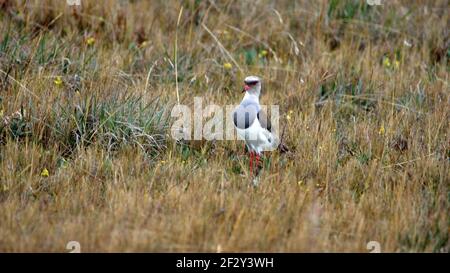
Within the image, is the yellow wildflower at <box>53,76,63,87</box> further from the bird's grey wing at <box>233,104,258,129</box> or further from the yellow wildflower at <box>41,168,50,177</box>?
the bird's grey wing at <box>233,104,258,129</box>

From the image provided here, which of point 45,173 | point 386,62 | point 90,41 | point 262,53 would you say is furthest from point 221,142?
point 386,62

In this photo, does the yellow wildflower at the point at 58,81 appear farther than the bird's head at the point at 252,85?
Yes

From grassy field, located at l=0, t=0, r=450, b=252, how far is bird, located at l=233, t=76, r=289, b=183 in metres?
0.14

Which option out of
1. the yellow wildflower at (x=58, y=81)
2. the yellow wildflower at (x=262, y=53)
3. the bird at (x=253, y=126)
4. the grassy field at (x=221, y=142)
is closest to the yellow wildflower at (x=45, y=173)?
the grassy field at (x=221, y=142)

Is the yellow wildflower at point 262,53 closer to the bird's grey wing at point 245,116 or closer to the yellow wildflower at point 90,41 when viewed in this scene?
the yellow wildflower at point 90,41

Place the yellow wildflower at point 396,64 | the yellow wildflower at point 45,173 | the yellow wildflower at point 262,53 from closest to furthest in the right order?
the yellow wildflower at point 45,173 → the yellow wildflower at point 396,64 → the yellow wildflower at point 262,53

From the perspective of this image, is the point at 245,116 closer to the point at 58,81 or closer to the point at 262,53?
the point at 58,81

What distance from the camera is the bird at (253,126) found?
5191 mm

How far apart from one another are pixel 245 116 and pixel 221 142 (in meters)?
0.59

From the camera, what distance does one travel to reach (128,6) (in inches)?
306

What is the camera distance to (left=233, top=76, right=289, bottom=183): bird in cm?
519

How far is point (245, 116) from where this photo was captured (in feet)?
17.1

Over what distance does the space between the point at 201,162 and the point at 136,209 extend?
1.01 metres

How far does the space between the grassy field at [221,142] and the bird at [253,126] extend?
0.46ft
